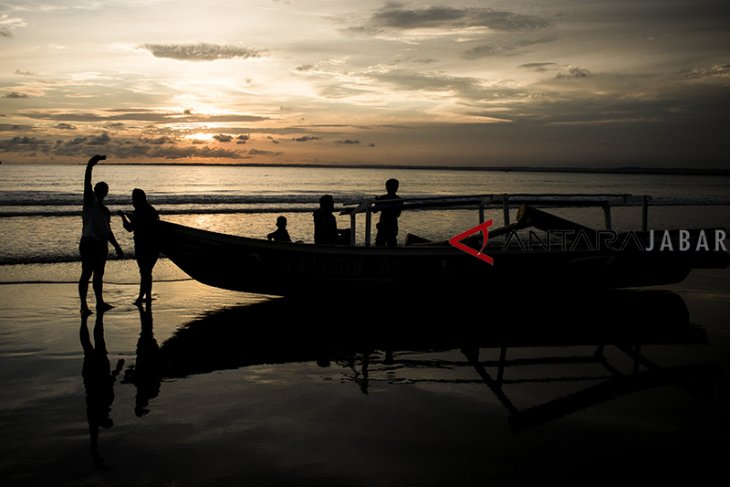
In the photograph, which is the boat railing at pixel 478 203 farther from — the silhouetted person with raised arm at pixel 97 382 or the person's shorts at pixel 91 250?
the silhouetted person with raised arm at pixel 97 382

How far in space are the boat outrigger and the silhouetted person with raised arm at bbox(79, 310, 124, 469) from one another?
2.36 m

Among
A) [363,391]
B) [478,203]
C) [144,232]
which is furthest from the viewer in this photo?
[478,203]

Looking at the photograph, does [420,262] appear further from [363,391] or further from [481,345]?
[363,391]

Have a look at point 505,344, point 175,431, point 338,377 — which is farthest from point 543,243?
point 175,431

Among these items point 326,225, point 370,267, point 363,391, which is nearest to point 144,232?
point 326,225

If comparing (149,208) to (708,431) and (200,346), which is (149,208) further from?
(708,431)

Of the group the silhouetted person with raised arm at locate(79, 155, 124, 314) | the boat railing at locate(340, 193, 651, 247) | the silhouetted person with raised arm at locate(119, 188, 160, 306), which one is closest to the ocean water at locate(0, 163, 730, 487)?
the silhouetted person with raised arm at locate(79, 155, 124, 314)

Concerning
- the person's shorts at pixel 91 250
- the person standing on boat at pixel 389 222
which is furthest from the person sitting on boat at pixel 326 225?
the person's shorts at pixel 91 250

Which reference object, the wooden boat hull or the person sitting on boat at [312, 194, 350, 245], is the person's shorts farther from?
the person sitting on boat at [312, 194, 350, 245]

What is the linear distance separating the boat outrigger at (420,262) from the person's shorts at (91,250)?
1138 millimetres

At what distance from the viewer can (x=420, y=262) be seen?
1051 cm

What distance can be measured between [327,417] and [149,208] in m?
6.63

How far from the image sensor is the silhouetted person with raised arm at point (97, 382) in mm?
5367

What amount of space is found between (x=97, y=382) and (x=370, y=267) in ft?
16.7
